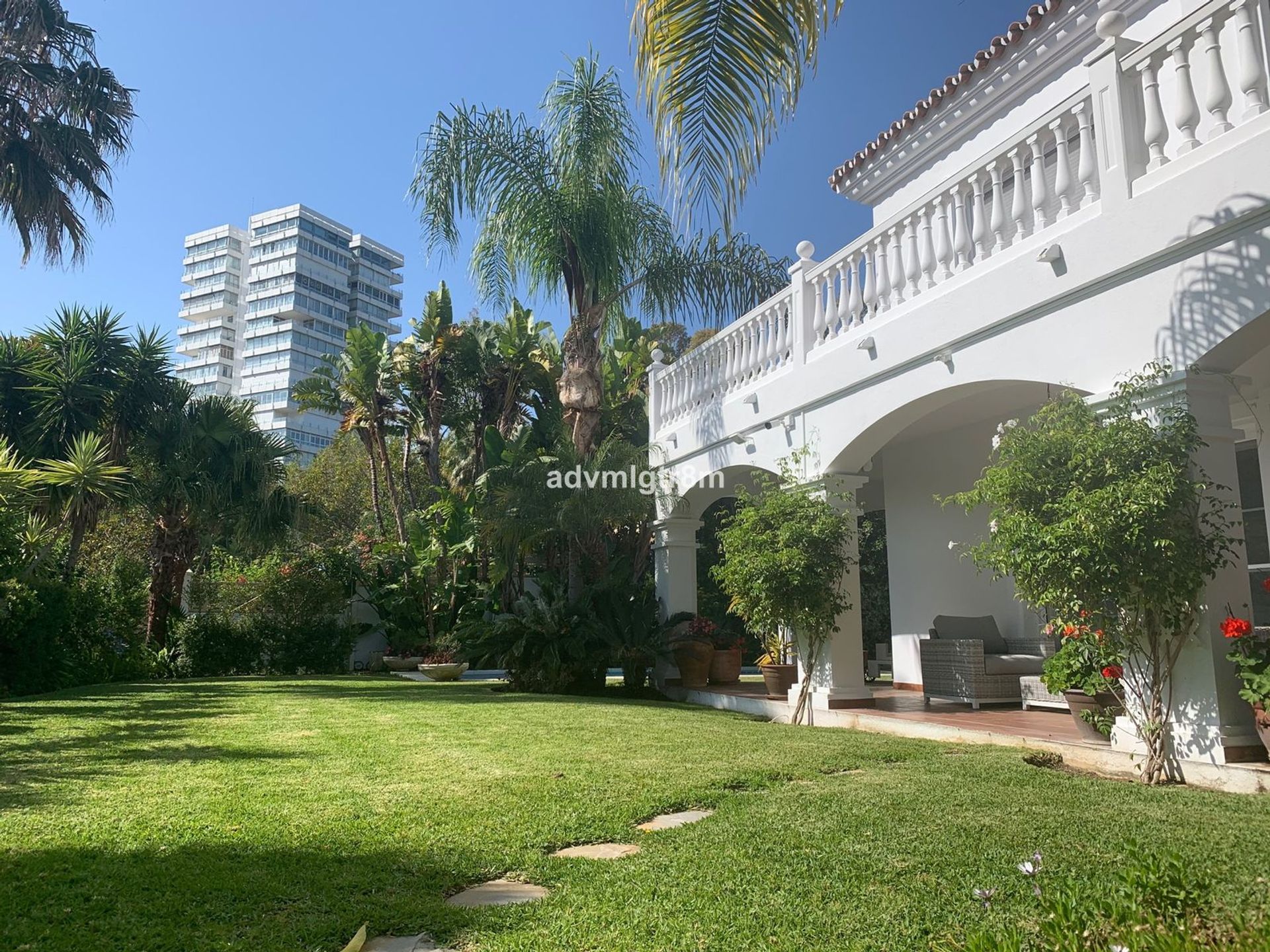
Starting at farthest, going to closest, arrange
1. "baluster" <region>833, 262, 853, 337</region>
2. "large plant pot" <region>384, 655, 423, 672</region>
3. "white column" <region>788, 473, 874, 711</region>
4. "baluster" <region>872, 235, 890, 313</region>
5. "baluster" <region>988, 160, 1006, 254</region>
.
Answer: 1. "large plant pot" <region>384, 655, 423, 672</region>
2. "white column" <region>788, 473, 874, 711</region>
3. "baluster" <region>833, 262, 853, 337</region>
4. "baluster" <region>872, 235, 890, 313</region>
5. "baluster" <region>988, 160, 1006, 254</region>

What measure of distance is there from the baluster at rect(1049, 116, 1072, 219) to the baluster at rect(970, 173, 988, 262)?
0.80 metres

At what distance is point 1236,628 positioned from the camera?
5.52 metres

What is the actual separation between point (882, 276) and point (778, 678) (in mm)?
5608

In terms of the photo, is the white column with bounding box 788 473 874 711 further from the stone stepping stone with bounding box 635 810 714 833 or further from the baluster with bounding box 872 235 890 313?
the stone stepping stone with bounding box 635 810 714 833

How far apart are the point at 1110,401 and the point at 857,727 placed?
475cm

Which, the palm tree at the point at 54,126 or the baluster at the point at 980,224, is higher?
the palm tree at the point at 54,126

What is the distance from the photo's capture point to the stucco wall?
13.0 metres

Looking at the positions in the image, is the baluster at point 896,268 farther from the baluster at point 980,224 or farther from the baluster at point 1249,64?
the baluster at point 1249,64

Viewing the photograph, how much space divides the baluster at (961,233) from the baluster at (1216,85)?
2.45 metres

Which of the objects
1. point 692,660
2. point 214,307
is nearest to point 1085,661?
point 692,660

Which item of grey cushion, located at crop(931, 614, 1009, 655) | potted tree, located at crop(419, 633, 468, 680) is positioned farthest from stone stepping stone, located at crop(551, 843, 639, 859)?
potted tree, located at crop(419, 633, 468, 680)

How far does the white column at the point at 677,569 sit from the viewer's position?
1459cm

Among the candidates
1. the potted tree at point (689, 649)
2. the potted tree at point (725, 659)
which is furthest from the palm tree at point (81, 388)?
the potted tree at point (725, 659)

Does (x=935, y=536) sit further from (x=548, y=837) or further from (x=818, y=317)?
(x=548, y=837)
